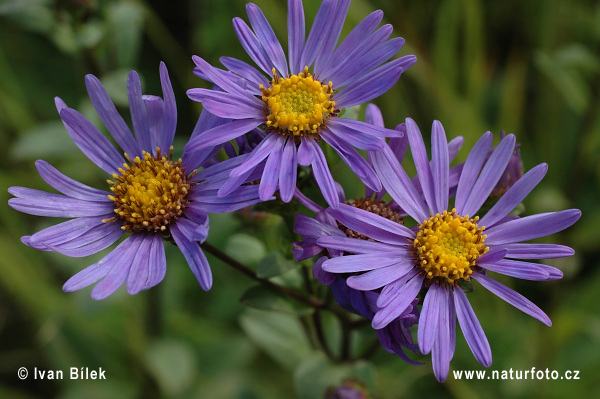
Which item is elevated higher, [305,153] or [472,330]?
[305,153]

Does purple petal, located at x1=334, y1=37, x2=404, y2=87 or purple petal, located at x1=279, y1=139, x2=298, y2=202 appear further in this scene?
purple petal, located at x1=334, y1=37, x2=404, y2=87

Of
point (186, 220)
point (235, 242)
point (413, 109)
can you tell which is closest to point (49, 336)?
point (235, 242)

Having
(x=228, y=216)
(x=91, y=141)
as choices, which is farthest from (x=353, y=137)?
(x=228, y=216)

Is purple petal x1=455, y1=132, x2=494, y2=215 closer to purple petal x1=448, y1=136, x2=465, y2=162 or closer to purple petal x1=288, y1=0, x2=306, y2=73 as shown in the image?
purple petal x1=448, y1=136, x2=465, y2=162

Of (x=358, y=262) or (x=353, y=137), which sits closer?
(x=358, y=262)

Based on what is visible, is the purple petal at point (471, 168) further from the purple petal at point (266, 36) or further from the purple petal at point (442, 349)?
the purple petal at point (266, 36)

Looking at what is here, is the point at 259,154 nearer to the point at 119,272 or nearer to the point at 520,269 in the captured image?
the point at 119,272

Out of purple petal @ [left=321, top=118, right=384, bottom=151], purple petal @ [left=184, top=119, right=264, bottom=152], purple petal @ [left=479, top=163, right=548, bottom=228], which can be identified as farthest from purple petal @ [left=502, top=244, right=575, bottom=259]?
purple petal @ [left=184, top=119, right=264, bottom=152]

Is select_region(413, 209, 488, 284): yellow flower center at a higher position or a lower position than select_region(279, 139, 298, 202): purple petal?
lower

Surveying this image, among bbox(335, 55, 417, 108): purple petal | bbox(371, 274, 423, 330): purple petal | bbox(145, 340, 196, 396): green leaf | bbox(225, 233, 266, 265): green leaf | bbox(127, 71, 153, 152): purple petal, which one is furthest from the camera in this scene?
bbox(145, 340, 196, 396): green leaf
